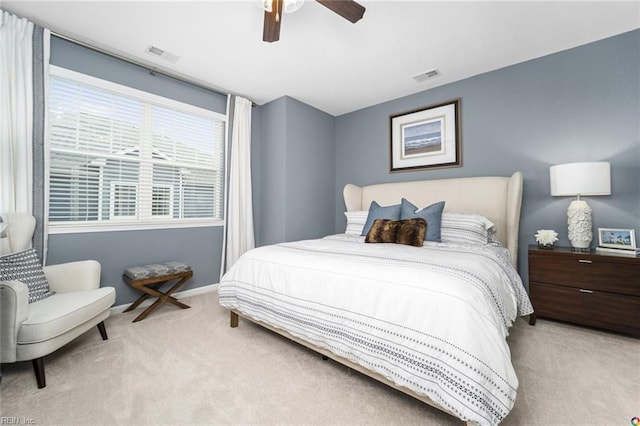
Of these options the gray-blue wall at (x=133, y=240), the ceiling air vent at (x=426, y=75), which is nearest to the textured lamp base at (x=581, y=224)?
the ceiling air vent at (x=426, y=75)

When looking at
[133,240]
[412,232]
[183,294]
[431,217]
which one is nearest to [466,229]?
[431,217]

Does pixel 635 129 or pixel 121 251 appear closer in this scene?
pixel 635 129

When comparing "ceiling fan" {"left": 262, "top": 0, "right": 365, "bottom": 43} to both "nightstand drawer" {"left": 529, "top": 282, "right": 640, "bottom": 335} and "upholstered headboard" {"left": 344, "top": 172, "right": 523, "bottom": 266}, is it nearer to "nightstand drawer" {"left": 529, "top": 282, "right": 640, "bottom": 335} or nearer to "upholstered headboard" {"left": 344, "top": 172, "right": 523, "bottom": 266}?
"upholstered headboard" {"left": 344, "top": 172, "right": 523, "bottom": 266}

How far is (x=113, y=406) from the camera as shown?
1404mm

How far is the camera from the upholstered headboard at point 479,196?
2725 millimetres

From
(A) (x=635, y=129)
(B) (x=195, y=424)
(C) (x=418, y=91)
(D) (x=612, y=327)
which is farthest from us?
(C) (x=418, y=91)

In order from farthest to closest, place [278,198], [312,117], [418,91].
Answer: [312,117] < [278,198] < [418,91]

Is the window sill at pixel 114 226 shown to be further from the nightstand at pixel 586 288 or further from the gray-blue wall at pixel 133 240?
the nightstand at pixel 586 288

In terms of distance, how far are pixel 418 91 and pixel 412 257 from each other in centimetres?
271

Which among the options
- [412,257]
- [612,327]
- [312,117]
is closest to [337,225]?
[312,117]

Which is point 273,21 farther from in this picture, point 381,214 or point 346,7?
point 381,214

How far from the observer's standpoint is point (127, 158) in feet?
9.18

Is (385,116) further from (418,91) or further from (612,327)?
(612,327)

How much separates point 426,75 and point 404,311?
2.92m
